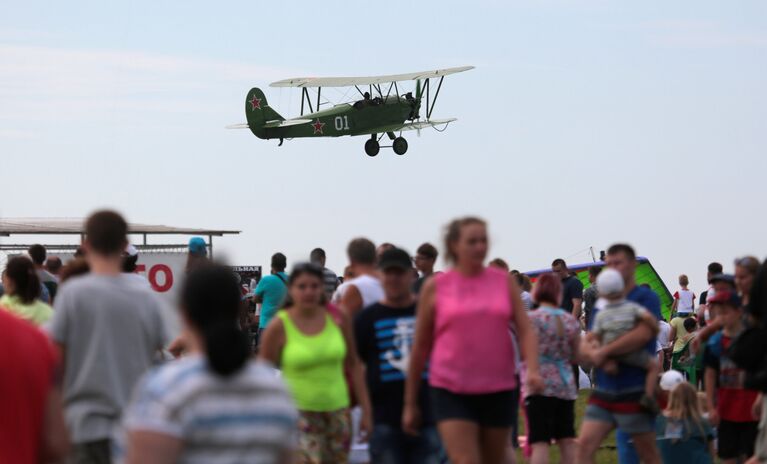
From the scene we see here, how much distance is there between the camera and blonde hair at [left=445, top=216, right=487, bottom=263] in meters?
7.04

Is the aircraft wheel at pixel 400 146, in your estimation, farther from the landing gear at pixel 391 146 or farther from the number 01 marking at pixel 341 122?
the number 01 marking at pixel 341 122

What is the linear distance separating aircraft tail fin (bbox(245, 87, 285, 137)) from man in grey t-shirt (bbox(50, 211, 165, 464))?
46643 mm

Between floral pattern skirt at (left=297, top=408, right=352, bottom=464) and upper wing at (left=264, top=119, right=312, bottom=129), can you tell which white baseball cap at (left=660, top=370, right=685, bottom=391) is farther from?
upper wing at (left=264, top=119, right=312, bottom=129)

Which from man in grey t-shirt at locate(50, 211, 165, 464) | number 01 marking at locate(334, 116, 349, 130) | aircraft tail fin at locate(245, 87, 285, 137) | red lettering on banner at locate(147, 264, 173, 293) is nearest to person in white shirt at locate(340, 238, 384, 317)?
man in grey t-shirt at locate(50, 211, 165, 464)

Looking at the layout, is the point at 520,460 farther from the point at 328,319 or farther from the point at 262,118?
the point at 262,118

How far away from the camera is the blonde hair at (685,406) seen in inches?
384

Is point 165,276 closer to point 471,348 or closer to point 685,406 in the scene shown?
point 685,406

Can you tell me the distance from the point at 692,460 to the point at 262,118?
44542 millimetres

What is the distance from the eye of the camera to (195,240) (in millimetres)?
11383

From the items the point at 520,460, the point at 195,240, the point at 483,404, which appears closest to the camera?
the point at 483,404

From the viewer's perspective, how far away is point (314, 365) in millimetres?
7242

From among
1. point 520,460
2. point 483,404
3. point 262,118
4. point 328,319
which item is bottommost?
point 520,460

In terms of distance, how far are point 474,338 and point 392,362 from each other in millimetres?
964

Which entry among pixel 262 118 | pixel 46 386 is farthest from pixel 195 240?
pixel 262 118
